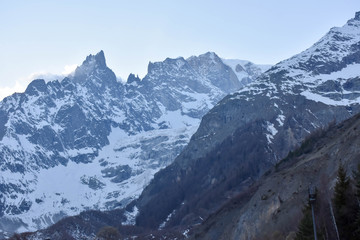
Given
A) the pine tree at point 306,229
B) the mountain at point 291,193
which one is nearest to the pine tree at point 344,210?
the pine tree at point 306,229

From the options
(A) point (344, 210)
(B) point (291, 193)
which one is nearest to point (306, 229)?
(A) point (344, 210)

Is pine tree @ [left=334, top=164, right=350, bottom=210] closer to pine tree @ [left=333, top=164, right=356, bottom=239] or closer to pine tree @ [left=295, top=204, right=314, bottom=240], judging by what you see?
pine tree @ [left=333, top=164, right=356, bottom=239]

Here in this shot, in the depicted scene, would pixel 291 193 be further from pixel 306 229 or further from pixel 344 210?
pixel 344 210

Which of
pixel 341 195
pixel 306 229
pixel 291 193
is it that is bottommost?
pixel 291 193

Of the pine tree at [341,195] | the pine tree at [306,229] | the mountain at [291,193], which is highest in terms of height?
the pine tree at [341,195]

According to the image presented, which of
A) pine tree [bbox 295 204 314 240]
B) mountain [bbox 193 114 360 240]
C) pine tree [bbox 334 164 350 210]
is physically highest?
pine tree [bbox 334 164 350 210]

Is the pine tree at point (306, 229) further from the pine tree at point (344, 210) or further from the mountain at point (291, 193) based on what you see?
the mountain at point (291, 193)

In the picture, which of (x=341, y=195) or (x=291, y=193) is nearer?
(x=341, y=195)

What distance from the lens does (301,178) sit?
10612 cm

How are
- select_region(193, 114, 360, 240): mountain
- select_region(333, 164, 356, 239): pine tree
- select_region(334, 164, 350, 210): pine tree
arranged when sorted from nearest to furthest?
select_region(333, 164, 356, 239): pine tree < select_region(334, 164, 350, 210): pine tree < select_region(193, 114, 360, 240): mountain

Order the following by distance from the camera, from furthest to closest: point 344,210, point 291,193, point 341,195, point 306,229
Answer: point 291,193 → point 306,229 → point 341,195 → point 344,210

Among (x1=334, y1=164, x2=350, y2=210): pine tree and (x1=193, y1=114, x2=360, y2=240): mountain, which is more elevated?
(x1=334, y1=164, x2=350, y2=210): pine tree

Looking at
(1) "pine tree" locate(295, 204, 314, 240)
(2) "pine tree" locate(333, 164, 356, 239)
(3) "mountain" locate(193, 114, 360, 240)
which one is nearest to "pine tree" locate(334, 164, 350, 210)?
(2) "pine tree" locate(333, 164, 356, 239)

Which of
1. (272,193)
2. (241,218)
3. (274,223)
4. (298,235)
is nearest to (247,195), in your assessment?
(241,218)
